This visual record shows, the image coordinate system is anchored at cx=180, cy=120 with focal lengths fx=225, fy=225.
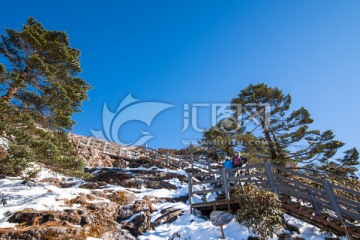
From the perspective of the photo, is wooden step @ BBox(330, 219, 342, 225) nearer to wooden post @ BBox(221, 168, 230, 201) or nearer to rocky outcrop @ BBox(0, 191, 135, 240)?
wooden post @ BBox(221, 168, 230, 201)

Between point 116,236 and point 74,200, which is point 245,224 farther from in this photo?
point 74,200

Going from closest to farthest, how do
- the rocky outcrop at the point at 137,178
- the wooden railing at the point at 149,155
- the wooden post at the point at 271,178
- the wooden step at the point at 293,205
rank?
the wooden step at the point at 293,205
the wooden post at the point at 271,178
the rocky outcrop at the point at 137,178
the wooden railing at the point at 149,155

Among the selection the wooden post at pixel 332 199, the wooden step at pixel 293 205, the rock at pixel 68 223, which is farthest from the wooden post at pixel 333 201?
the rock at pixel 68 223

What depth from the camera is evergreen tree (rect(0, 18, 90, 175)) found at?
357 inches

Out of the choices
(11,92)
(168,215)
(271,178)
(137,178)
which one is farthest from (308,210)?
(11,92)

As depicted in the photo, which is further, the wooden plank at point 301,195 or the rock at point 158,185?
the rock at point 158,185

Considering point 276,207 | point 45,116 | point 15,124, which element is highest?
point 45,116

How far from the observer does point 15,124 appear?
32.1 feet

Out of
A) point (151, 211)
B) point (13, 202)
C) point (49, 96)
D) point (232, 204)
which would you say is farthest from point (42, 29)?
point (232, 204)

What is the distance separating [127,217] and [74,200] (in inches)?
99.2

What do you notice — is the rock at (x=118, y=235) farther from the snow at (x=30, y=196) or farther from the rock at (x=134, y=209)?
the snow at (x=30, y=196)

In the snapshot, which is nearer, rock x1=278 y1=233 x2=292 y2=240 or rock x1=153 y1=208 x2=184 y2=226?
rock x1=278 y1=233 x2=292 y2=240

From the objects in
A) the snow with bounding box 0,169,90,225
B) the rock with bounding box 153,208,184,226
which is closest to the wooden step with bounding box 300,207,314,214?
the rock with bounding box 153,208,184,226

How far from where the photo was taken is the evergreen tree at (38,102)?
357 inches
